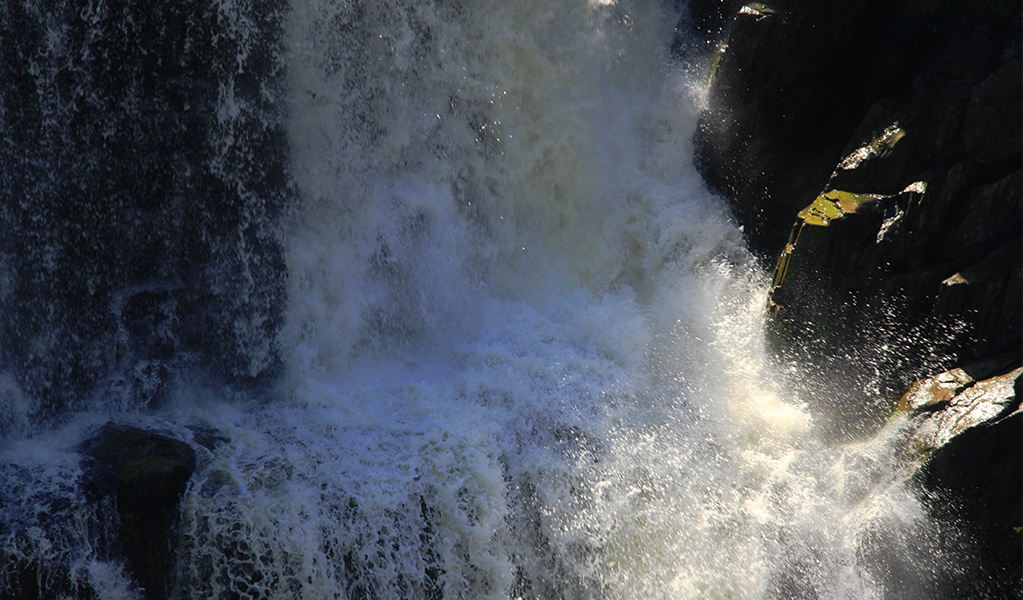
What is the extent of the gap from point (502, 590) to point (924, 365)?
3543 mm

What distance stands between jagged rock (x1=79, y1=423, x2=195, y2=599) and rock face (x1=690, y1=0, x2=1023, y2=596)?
479 centimetres

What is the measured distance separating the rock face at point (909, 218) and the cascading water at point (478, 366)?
0.43 metres

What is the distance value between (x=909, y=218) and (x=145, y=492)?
226 inches

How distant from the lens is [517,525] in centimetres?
494

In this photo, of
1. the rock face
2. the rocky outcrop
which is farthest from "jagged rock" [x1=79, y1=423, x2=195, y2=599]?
the rock face

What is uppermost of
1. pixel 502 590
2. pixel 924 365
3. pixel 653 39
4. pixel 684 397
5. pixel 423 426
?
pixel 653 39

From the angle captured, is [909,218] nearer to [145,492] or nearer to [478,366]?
[478,366]

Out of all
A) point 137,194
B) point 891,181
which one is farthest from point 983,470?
point 137,194

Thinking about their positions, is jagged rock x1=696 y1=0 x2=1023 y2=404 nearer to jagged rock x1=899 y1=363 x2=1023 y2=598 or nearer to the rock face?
the rock face

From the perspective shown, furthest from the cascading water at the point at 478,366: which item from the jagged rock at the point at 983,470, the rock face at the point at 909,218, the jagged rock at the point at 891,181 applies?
the jagged rock at the point at 891,181

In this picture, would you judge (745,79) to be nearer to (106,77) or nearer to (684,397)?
(684,397)

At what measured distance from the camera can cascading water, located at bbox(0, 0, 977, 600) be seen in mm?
4730

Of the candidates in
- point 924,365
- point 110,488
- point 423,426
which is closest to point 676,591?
point 423,426

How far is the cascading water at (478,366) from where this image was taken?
15.5 ft
